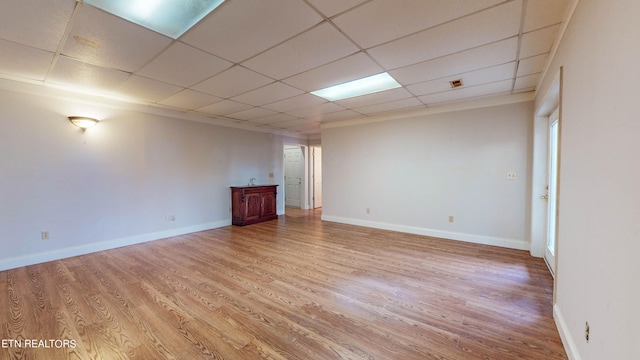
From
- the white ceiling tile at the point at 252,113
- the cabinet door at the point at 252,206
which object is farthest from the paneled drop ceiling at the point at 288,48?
the cabinet door at the point at 252,206

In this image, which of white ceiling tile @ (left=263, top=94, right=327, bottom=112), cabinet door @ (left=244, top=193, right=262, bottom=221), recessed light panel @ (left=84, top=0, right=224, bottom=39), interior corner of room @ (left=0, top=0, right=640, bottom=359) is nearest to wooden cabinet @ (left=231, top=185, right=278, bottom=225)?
cabinet door @ (left=244, top=193, right=262, bottom=221)

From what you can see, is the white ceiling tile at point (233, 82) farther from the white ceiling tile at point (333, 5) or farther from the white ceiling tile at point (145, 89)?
the white ceiling tile at point (333, 5)

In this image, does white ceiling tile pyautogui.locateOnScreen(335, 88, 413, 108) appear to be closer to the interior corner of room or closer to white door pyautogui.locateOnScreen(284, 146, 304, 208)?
the interior corner of room

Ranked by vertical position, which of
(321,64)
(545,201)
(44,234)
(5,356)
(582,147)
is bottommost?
(5,356)

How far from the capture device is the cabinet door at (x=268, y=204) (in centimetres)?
613

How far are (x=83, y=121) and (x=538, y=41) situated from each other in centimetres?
554

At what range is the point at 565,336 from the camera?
68.1 inches

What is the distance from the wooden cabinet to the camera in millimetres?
5648

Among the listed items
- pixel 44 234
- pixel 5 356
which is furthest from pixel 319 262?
pixel 44 234

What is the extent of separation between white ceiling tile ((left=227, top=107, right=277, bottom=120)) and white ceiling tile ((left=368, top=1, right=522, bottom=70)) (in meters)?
2.62

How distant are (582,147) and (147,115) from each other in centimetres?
558

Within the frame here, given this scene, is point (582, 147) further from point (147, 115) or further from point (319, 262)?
point (147, 115)

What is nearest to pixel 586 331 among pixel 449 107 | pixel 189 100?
pixel 449 107

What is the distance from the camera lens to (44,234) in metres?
3.41
